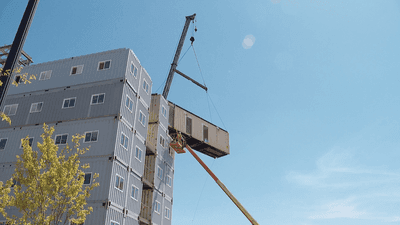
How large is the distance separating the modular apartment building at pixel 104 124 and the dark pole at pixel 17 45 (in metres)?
14.7

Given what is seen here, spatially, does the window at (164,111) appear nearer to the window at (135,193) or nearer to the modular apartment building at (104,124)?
the modular apartment building at (104,124)

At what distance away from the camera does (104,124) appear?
91.5ft

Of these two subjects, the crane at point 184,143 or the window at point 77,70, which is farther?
the crane at point 184,143

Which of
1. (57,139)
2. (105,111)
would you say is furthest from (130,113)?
(57,139)

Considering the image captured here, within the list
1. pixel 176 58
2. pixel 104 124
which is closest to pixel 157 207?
pixel 104 124

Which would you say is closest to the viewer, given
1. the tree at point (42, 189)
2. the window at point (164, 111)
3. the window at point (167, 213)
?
the tree at point (42, 189)

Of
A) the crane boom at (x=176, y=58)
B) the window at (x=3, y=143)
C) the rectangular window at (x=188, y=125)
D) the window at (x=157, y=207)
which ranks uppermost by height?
the crane boom at (x=176, y=58)

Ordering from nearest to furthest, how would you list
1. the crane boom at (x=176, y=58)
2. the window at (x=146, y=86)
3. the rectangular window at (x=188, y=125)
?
the window at (x=146, y=86), the rectangular window at (x=188, y=125), the crane boom at (x=176, y=58)

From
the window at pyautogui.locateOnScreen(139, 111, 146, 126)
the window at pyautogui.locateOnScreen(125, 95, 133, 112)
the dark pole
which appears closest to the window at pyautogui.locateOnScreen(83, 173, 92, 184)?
the window at pyautogui.locateOnScreen(125, 95, 133, 112)

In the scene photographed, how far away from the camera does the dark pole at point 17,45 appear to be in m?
11.9

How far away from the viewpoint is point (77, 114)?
2917cm

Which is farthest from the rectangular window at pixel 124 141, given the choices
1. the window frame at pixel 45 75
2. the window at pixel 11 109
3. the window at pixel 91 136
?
the window at pixel 11 109

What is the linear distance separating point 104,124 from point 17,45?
51.7 ft

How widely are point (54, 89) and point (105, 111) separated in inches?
266
